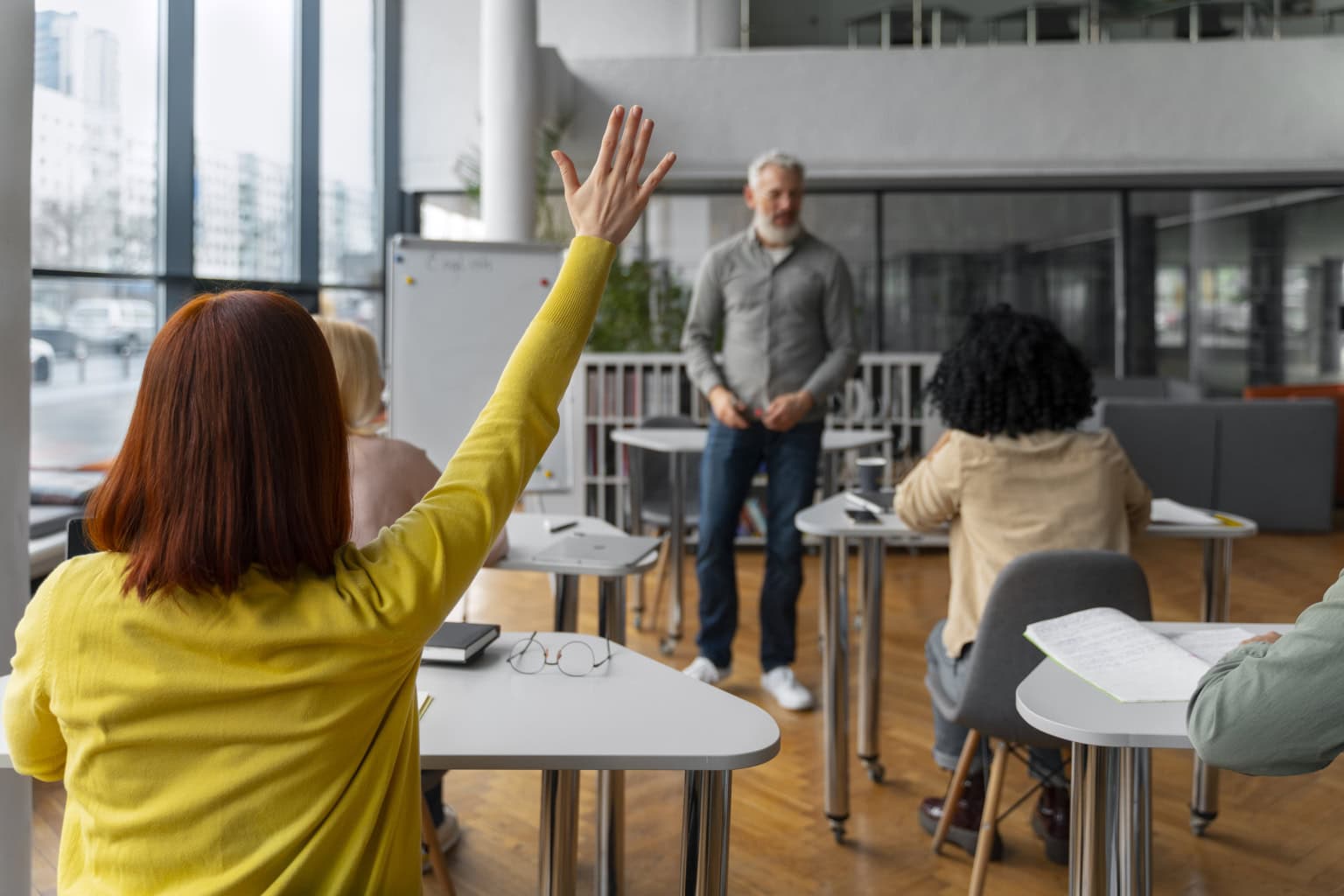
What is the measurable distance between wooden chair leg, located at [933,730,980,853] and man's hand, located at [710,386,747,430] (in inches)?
53.7

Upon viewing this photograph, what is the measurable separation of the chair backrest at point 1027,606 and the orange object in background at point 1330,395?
612 cm

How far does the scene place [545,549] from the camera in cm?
266

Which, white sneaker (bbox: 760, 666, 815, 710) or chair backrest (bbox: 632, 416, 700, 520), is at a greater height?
chair backrest (bbox: 632, 416, 700, 520)

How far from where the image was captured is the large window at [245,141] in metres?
5.45

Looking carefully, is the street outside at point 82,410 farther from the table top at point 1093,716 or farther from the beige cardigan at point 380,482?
the table top at point 1093,716

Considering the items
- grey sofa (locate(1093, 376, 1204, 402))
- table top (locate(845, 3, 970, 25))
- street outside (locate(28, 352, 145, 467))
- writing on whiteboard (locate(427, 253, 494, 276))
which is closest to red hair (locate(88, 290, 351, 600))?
writing on whiteboard (locate(427, 253, 494, 276))

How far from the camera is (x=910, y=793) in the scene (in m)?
3.13

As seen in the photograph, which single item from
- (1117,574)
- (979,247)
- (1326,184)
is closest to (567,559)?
(1117,574)

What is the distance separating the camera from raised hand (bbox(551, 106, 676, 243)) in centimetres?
131

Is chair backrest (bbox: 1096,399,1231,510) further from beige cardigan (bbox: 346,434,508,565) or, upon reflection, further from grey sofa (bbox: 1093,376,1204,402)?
beige cardigan (bbox: 346,434,508,565)

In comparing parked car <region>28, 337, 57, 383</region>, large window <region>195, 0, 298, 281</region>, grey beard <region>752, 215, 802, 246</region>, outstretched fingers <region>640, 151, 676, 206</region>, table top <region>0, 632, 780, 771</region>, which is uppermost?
Result: large window <region>195, 0, 298, 281</region>

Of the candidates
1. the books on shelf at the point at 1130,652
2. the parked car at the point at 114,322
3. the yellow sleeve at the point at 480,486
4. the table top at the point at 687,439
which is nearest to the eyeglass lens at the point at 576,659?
the yellow sleeve at the point at 480,486

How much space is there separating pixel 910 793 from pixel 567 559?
4.17 ft

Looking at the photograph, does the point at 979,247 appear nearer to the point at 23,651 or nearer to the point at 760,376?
the point at 760,376
